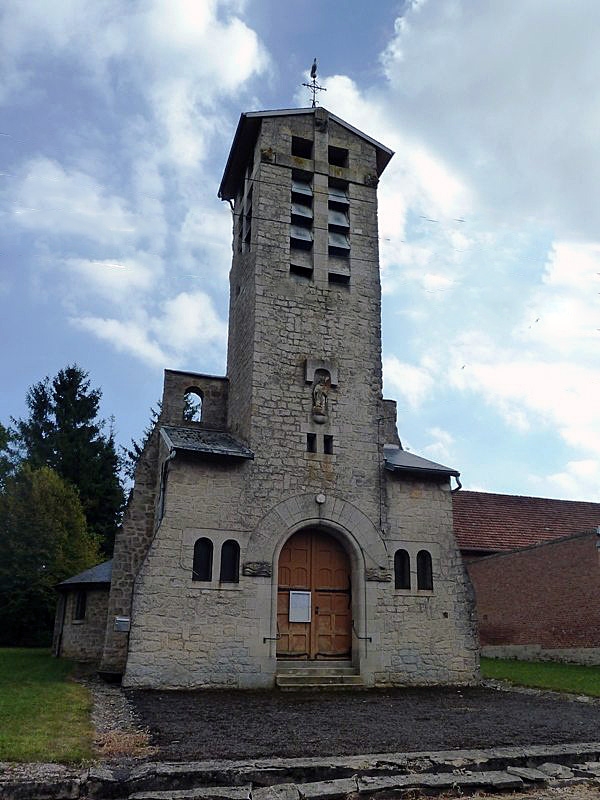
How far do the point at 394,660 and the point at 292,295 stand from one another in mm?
9185

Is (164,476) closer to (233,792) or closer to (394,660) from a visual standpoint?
(394,660)

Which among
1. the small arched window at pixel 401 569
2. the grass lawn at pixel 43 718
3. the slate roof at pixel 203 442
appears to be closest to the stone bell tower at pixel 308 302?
the slate roof at pixel 203 442

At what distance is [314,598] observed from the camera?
51.2 feet

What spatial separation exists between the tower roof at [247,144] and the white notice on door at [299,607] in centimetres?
1268

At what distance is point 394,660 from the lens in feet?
49.3

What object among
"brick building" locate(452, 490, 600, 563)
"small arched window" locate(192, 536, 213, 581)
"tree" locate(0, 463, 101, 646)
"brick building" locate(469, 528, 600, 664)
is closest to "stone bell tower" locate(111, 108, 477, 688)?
"small arched window" locate(192, 536, 213, 581)

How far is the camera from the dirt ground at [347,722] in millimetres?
7164

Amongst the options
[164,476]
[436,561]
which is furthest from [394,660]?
[164,476]

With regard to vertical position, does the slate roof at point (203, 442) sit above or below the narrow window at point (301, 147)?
below

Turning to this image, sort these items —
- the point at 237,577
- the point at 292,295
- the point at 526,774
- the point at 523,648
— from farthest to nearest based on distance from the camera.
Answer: the point at 523,648 → the point at 292,295 → the point at 237,577 → the point at 526,774

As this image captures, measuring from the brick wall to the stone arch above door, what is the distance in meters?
7.59

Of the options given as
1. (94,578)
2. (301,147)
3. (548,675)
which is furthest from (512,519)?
(301,147)

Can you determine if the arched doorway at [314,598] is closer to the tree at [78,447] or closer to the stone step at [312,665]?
the stone step at [312,665]

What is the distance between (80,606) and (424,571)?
38.2ft
